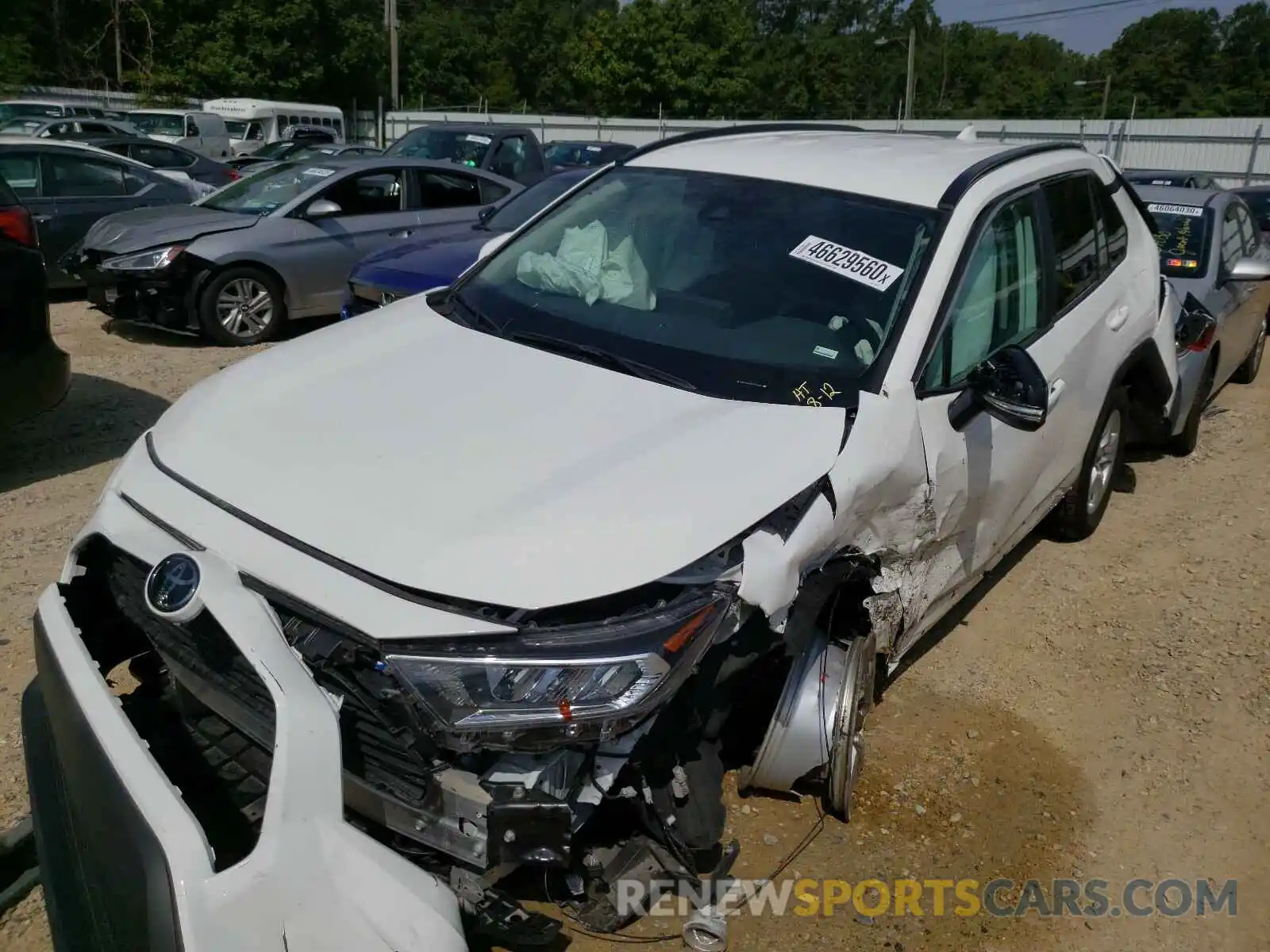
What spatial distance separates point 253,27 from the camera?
40.5 m

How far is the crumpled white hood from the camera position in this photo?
2.24 metres

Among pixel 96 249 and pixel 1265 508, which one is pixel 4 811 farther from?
pixel 96 249

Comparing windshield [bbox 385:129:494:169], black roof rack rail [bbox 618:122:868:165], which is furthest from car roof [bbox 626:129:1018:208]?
windshield [bbox 385:129:494:169]

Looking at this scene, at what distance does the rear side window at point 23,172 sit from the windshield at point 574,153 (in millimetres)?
10842

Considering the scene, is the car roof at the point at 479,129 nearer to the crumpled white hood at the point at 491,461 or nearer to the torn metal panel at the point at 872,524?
the crumpled white hood at the point at 491,461

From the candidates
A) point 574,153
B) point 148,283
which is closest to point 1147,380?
point 148,283

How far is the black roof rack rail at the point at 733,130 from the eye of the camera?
14.1ft

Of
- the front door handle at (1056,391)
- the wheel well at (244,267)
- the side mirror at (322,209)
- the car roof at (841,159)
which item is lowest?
the wheel well at (244,267)

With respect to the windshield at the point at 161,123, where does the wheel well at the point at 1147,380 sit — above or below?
below

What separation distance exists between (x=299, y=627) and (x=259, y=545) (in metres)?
0.22

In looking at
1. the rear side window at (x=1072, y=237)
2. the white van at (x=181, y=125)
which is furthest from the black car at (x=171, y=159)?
the rear side window at (x=1072, y=237)

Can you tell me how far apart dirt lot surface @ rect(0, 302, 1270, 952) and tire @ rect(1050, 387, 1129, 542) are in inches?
5.1

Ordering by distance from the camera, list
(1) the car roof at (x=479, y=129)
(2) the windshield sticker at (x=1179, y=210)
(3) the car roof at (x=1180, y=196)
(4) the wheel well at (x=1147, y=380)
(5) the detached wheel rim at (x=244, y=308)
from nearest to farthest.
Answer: (4) the wheel well at (x=1147, y=380)
(2) the windshield sticker at (x=1179, y=210)
(3) the car roof at (x=1180, y=196)
(5) the detached wheel rim at (x=244, y=308)
(1) the car roof at (x=479, y=129)

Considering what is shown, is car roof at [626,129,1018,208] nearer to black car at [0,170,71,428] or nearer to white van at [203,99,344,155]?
black car at [0,170,71,428]
